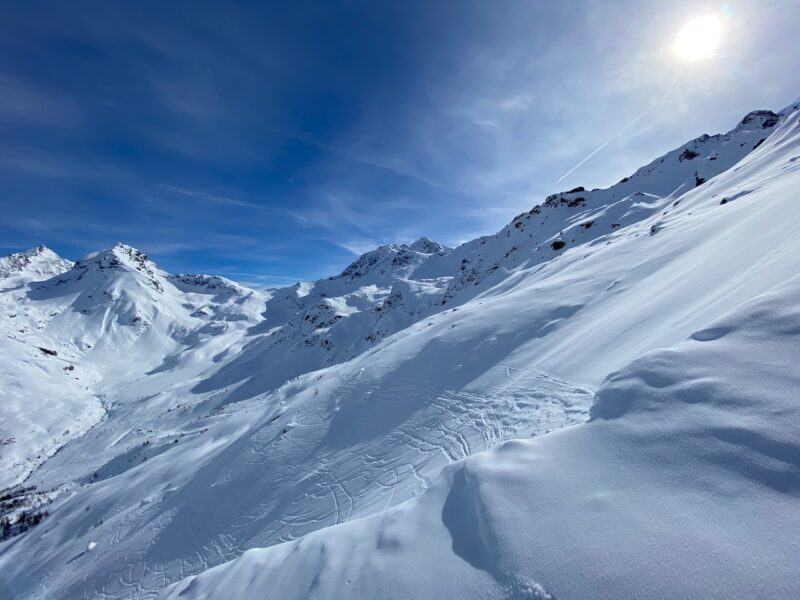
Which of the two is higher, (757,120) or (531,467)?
(757,120)

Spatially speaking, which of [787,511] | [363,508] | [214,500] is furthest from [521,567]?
[214,500]

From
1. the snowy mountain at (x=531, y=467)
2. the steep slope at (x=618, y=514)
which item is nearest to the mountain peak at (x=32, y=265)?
the snowy mountain at (x=531, y=467)

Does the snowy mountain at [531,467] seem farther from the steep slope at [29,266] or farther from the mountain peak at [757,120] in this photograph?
the steep slope at [29,266]

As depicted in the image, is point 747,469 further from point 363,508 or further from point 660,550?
point 363,508

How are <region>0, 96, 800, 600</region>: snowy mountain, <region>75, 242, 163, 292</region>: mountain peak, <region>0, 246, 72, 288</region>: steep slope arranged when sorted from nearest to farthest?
<region>0, 96, 800, 600</region>: snowy mountain, <region>0, 246, 72, 288</region>: steep slope, <region>75, 242, 163, 292</region>: mountain peak

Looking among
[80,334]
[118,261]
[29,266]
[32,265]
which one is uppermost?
[32,265]

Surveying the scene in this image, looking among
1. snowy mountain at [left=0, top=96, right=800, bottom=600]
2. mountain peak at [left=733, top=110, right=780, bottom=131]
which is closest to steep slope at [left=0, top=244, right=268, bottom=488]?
snowy mountain at [left=0, top=96, right=800, bottom=600]

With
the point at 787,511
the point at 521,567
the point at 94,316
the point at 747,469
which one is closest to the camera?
the point at 787,511

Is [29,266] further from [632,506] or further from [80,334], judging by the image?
[632,506]

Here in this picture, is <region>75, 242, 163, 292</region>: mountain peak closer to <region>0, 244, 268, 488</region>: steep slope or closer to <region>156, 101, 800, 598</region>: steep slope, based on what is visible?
<region>0, 244, 268, 488</region>: steep slope

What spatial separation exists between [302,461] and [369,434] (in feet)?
7.64

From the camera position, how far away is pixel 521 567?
8.49 feet

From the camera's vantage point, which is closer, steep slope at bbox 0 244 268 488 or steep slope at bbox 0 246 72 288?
steep slope at bbox 0 244 268 488

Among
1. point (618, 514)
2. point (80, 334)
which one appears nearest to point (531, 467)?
point (618, 514)
